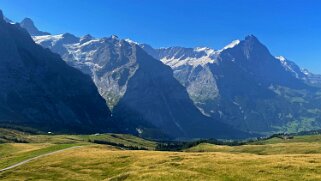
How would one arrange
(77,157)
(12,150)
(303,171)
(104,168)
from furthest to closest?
(12,150), (77,157), (104,168), (303,171)

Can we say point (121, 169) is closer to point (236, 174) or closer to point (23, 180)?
point (23, 180)

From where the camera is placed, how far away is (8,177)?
→ 345 feet

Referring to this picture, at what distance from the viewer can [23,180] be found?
3954 inches

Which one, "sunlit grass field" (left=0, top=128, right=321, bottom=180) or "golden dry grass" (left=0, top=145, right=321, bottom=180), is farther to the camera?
"sunlit grass field" (left=0, top=128, right=321, bottom=180)

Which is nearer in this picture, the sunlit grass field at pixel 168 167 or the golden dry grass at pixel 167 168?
the golden dry grass at pixel 167 168

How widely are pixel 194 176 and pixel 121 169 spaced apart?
32.6m

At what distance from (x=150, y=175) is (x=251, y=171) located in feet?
59.1

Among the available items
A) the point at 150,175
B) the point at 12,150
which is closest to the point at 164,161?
the point at 150,175

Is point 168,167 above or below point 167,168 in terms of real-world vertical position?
above

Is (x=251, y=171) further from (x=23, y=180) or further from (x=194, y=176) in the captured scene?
(x=23, y=180)

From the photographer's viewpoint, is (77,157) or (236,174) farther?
(77,157)

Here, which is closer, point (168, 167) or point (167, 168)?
point (167, 168)

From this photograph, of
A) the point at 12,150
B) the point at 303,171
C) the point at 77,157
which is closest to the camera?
the point at 303,171

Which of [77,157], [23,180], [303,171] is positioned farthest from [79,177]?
[303,171]
